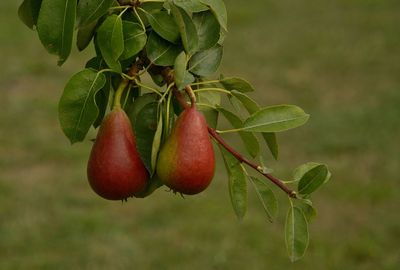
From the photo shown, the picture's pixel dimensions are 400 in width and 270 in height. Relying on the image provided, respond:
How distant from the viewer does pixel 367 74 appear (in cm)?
583

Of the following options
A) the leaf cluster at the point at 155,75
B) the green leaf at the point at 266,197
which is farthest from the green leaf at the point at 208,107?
the green leaf at the point at 266,197

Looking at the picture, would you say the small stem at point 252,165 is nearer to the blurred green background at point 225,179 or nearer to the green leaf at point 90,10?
the green leaf at point 90,10

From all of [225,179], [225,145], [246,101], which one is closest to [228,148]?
[225,145]

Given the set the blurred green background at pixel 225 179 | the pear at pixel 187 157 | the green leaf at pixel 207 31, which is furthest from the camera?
the blurred green background at pixel 225 179

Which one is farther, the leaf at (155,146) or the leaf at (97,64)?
the leaf at (97,64)

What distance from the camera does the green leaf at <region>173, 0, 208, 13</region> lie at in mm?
1054

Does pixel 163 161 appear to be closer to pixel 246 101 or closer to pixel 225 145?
pixel 225 145

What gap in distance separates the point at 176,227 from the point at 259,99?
1.92 meters

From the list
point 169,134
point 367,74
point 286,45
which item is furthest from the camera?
point 286,45

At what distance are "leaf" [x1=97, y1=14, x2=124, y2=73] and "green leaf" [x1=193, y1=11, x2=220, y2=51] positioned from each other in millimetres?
114

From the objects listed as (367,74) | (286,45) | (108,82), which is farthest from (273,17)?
(108,82)

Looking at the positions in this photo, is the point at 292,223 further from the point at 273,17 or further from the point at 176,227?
the point at 273,17

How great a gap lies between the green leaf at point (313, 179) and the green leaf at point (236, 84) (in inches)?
6.1

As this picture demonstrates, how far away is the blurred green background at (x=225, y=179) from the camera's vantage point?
3514 mm
